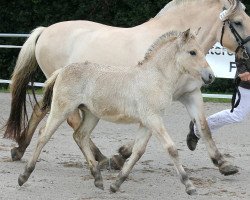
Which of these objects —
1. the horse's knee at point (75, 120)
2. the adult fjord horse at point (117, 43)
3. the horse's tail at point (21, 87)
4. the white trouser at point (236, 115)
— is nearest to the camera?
the adult fjord horse at point (117, 43)

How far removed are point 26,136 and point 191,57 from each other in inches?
99.9

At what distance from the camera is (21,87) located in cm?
801

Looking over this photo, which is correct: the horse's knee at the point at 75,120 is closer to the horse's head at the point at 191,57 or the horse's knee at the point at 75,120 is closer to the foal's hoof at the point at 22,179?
the foal's hoof at the point at 22,179

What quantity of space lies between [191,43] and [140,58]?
1159mm

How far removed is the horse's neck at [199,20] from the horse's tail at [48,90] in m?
1.30

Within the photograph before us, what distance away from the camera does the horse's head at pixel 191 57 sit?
229 inches

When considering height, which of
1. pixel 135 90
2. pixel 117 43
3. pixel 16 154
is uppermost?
pixel 135 90

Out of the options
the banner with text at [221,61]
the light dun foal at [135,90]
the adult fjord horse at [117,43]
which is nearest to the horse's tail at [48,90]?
the light dun foal at [135,90]

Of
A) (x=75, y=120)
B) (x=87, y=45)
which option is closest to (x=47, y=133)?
(x=75, y=120)

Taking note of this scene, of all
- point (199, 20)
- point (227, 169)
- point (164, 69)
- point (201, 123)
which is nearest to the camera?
point (164, 69)

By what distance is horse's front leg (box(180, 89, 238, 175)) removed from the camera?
6.73 meters

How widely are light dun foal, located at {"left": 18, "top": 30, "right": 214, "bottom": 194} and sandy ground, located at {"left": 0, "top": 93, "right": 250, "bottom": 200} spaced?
24cm

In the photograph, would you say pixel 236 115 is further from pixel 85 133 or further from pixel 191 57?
pixel 85 133

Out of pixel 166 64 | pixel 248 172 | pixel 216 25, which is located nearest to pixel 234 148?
pixel 248 172
